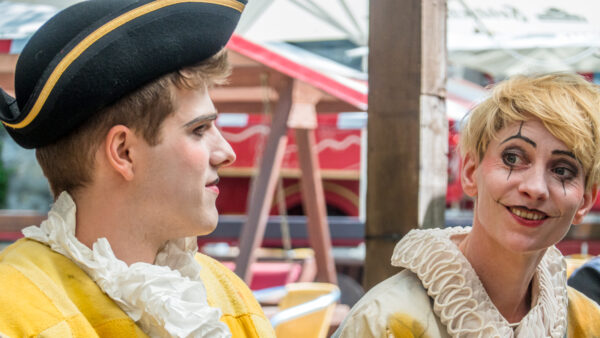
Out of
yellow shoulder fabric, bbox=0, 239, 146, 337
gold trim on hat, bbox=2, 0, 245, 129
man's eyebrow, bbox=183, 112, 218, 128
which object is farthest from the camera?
man's eyebrow, bbox=183, 112, 218, 128

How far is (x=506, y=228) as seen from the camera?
1.55 m

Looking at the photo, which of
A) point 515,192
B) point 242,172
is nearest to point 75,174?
point 515,192

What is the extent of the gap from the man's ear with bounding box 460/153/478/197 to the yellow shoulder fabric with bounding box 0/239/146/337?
81cm

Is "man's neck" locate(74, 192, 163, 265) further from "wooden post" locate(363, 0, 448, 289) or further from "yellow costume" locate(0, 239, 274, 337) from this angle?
"wooden post" locate(363, 0, 448, 289)

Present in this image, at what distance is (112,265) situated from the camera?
51.7 inches

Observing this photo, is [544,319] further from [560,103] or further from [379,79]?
[379,79]

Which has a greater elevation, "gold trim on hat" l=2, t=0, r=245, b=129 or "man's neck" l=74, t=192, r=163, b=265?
"gold trim on hat" l=2, t=0, r=245, b=129

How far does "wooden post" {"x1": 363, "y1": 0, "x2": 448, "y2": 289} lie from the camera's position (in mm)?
2076

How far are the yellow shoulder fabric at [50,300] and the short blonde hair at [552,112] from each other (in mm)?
864

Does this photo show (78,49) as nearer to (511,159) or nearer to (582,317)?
(511,159)

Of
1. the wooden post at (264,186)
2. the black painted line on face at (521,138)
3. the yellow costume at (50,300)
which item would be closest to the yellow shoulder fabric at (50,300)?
the yellow costume at (50,300)

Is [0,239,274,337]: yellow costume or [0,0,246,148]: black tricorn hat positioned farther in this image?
[0,0,246,148]: black tricorn hat

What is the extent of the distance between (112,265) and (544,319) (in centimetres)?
95

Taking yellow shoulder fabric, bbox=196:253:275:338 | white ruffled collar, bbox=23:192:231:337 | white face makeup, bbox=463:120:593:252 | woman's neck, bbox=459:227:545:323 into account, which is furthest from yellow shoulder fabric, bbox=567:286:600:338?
white ruffled collar, bbox=23:192:231:337
